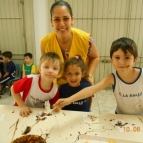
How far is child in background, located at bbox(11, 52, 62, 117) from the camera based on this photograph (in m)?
1.22

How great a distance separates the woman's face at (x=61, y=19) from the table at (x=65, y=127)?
0.66 m

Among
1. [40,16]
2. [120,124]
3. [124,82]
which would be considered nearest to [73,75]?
[124,82]

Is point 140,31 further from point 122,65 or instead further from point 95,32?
point 122,65

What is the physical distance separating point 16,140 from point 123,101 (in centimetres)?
78

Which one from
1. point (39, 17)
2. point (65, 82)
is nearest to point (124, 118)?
point (65, 82)


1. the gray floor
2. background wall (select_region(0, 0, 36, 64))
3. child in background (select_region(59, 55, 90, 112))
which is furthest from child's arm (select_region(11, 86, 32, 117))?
background wall (select_region(0, 0, 36, 64))

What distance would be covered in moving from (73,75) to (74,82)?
6cm

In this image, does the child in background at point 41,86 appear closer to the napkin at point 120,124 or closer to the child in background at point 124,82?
the child in background at point 124,82

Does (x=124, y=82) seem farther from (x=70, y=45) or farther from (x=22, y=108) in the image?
(x=22, y=108)

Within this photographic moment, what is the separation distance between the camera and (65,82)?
1.49 meters

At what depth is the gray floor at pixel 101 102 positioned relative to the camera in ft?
9.15

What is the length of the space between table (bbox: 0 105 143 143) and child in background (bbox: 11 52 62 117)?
18cm

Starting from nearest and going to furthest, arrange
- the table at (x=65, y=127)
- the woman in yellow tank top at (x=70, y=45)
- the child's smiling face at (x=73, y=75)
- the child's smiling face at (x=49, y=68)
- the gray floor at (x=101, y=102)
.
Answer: the table at (x=65, y=127) → the child's smiling face at (x=49, y=68) → the child's smiling face at (x=73, y=75) → the woman in yellow tank top at (x=70, y=45) → the gray floor at (x=101, y=102)
